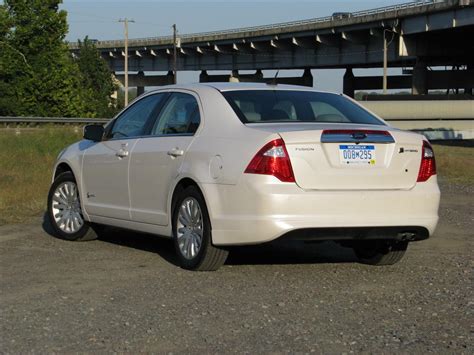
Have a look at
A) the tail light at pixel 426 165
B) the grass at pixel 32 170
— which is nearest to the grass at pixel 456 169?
the grass at pixel 32 170

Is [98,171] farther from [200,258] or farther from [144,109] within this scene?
[200,258]

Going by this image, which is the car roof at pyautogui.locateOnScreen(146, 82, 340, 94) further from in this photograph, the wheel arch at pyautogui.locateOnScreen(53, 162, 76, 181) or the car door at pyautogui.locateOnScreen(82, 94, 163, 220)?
the wheel arch at pyautogui.locateOnScreen(53, 162, 76, 181)

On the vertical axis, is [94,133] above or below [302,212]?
above

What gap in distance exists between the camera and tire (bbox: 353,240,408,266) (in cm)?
757

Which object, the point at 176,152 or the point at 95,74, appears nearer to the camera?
the point at 176,152

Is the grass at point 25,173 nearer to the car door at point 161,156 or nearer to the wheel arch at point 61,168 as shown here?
the wheel arch at point 61,168

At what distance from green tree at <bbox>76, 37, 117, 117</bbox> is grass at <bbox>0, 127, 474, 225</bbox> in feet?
176

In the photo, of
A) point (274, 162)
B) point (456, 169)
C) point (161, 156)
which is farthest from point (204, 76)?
point (274, 162)

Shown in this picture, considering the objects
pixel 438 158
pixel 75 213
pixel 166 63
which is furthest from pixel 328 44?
pixel 75 213

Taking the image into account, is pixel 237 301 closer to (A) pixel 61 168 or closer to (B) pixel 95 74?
(A) pixel 61 168

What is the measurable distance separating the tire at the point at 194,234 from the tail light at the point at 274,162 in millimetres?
686

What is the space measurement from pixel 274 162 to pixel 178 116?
1.59m

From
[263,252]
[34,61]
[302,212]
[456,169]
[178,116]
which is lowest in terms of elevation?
[456,169]

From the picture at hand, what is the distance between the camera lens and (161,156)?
25.1 feet
